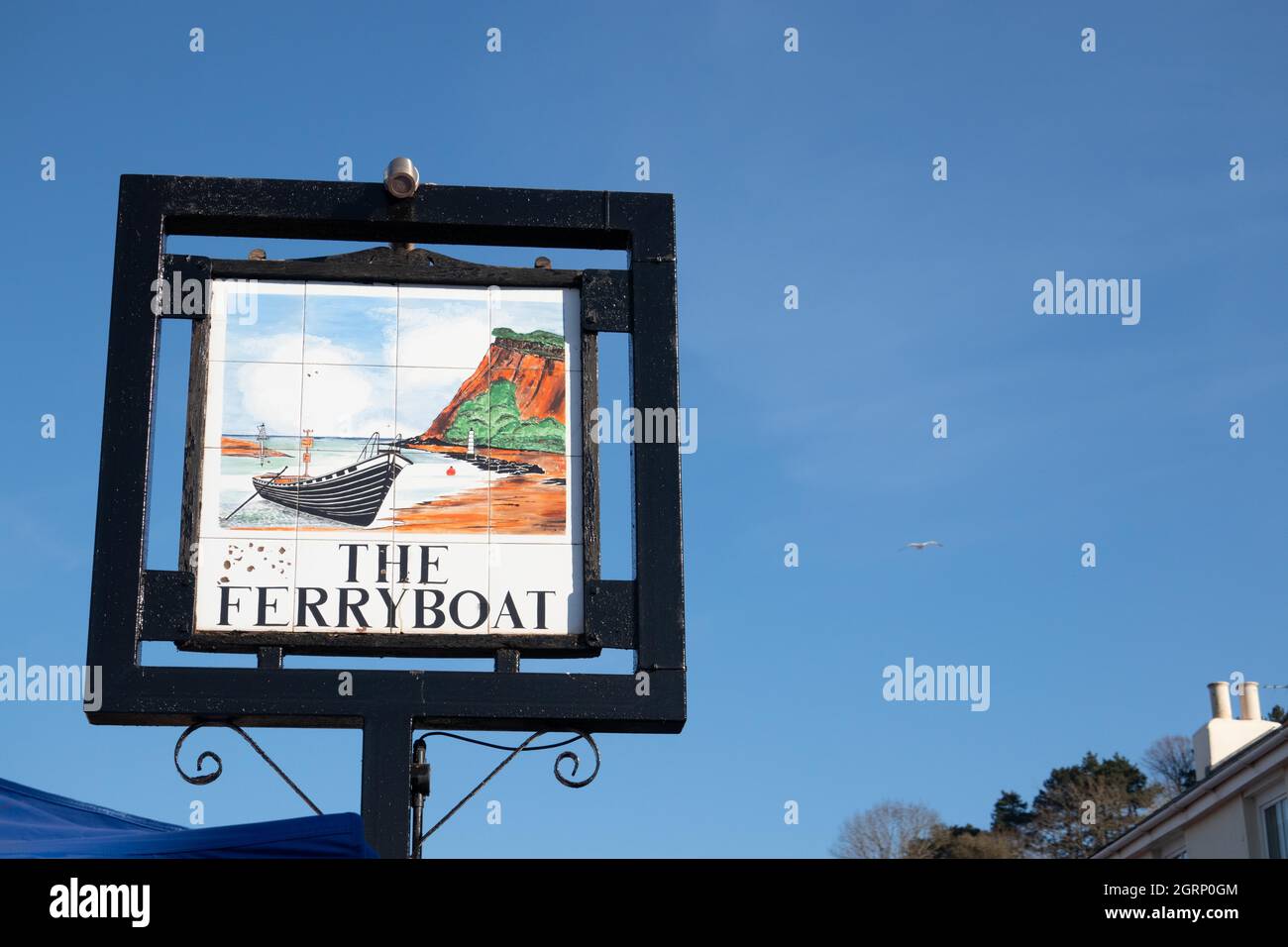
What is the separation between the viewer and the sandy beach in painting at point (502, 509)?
8.62 meters

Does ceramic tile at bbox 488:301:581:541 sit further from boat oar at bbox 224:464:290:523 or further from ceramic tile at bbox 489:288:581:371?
boat oar at bbox 224:464:290:523

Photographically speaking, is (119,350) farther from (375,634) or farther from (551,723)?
(551,723)

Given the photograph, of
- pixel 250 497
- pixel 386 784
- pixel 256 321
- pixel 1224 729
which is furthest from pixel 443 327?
pixel 1224 729

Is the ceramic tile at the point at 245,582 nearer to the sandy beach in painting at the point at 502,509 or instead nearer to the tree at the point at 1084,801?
the sandy beach in painting at the point at 502,509

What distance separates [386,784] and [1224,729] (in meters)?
22.4

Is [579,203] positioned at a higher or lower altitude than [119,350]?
higher

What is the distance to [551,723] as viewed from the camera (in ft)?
26.9
